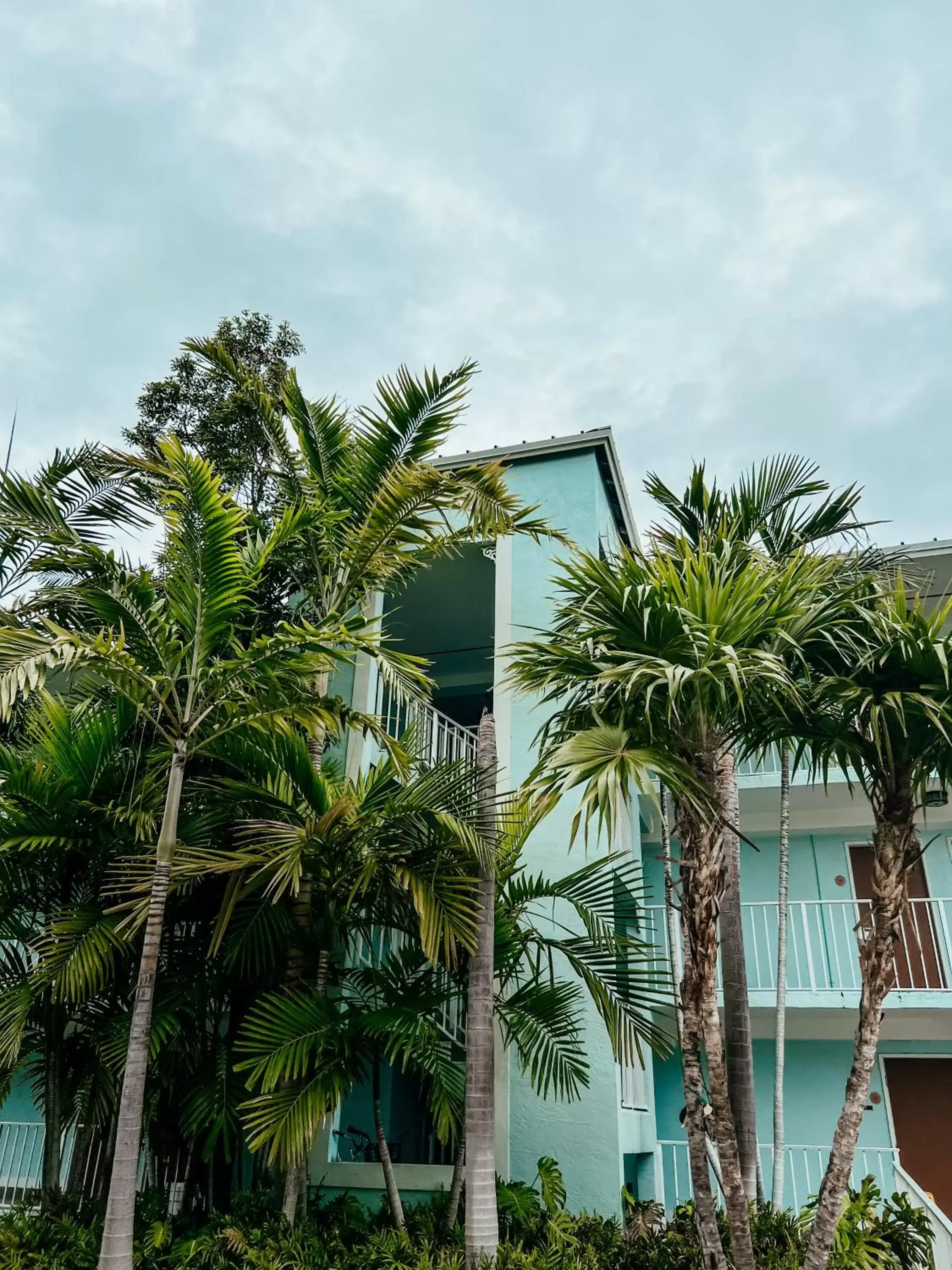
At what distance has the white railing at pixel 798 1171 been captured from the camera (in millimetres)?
9195

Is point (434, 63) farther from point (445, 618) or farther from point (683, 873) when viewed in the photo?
point (683, 873)

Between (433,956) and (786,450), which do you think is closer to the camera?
(433,956)

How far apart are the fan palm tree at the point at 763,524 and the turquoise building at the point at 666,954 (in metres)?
1.02

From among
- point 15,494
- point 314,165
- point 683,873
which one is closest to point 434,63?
point 314,165

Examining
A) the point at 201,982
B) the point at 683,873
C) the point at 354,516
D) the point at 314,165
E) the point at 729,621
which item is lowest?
the point at 201,982

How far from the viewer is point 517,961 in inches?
264

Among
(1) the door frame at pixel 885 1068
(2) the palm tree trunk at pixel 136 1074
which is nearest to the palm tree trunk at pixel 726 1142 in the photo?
(2) the palm tree trunk at pixel 136 1074

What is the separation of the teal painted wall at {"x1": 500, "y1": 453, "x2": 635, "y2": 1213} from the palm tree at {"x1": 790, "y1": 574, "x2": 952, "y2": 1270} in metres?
2.19

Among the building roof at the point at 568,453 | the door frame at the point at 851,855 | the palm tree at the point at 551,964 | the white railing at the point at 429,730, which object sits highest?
the building roof at the point at 568,453

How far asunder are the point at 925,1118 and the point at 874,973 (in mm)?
7105

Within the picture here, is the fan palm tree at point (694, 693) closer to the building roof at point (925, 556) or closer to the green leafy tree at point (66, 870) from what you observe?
the green leafy tree at point (66, 870)

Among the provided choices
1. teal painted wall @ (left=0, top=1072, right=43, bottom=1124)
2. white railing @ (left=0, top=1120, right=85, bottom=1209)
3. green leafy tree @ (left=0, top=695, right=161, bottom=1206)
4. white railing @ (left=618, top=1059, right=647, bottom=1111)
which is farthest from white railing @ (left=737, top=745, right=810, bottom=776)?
teal painted wall @ (left=0, top=1072, right=43, bottom=1124)

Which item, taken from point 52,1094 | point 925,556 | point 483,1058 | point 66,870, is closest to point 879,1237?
point 483,1058

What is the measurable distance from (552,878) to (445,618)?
5290 mm
